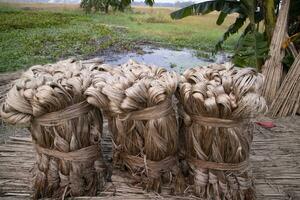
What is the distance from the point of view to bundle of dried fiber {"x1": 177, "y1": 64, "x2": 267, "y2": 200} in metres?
1.01

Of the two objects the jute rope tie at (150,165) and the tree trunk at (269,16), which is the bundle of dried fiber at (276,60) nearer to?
the tree trunk at (269,16)

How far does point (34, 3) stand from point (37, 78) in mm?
5755

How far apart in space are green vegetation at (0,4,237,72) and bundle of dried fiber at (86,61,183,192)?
4.42 meters

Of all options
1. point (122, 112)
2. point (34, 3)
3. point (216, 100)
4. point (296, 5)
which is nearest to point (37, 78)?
point (122, 112)

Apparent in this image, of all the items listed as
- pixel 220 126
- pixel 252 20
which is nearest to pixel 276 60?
pixel 252 20

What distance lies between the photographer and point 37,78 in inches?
43.0

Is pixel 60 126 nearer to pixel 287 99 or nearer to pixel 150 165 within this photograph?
pixel 150 165

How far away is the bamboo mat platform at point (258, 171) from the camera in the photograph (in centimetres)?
120

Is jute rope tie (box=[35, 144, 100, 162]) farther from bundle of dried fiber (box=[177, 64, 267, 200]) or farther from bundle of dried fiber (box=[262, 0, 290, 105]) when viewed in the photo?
bundle of dried fiber (box=[262, 0, 290, 105])

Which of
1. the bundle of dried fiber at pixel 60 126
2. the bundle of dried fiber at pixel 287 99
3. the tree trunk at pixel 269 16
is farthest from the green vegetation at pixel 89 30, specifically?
the bundle of dried fiber at pixel 60 126

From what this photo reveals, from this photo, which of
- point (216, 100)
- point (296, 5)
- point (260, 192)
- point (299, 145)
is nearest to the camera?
point (216, 100)

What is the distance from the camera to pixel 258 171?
142 cm

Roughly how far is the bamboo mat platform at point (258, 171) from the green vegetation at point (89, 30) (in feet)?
13.1

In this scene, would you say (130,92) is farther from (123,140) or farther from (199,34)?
(199,34)
